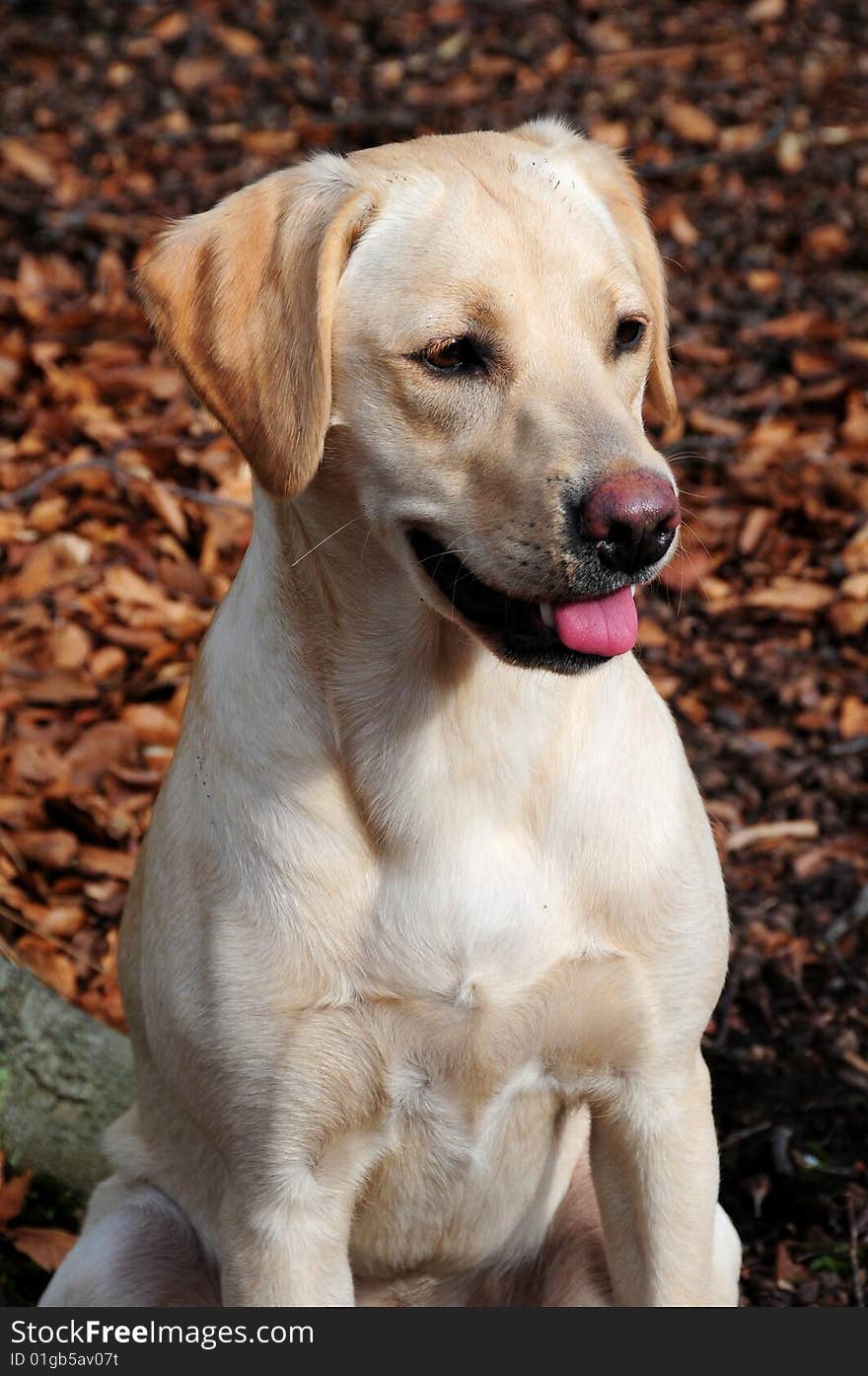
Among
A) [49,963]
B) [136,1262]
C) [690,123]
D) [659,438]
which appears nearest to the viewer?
[136,1262]

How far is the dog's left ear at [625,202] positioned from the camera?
270 centimetres

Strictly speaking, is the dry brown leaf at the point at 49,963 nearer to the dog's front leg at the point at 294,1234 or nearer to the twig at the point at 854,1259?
the dog's front leg at the point at 294,1234

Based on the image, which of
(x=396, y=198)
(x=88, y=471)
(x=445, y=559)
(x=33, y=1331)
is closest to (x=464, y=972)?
(x=445, y=559)

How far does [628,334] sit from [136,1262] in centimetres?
182

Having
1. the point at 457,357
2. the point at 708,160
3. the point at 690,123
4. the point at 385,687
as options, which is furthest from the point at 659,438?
the point at 457,357

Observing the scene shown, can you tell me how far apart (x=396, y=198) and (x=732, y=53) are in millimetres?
4920

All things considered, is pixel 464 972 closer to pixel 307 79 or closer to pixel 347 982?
pixel 347 982

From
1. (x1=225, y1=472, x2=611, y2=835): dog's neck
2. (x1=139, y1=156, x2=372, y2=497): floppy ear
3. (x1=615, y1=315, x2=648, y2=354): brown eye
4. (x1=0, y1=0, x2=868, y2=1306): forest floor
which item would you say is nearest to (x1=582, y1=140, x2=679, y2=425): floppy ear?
(x1=615, y1=315, x2=648, y2=354): brown eye

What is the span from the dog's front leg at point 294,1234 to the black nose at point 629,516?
1.04 m

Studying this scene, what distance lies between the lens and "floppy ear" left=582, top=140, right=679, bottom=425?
271 cm

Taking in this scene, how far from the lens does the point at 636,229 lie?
107 inches

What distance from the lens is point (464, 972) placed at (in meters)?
2.50

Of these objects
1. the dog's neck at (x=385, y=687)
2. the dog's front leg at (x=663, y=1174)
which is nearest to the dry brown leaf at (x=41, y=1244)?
the dog's front leg at (x=663, y=1174)

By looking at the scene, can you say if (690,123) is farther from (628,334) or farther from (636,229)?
(628,334)
